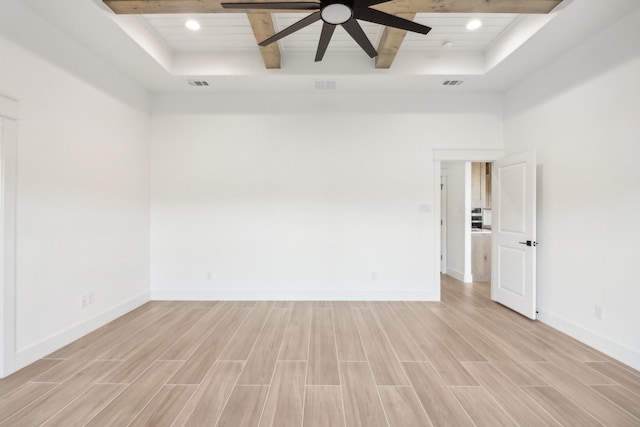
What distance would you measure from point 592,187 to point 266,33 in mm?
3689

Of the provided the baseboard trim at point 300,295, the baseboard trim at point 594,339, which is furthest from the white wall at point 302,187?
the baseboard trim at point 594,339

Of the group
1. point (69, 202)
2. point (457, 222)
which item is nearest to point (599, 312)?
point (457, 222)

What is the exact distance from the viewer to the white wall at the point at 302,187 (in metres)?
4.16

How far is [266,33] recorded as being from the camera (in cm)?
287

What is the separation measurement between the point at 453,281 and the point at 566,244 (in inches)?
91.3

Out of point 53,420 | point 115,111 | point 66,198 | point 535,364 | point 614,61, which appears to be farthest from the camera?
point 115,111

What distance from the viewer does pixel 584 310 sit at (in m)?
2.88

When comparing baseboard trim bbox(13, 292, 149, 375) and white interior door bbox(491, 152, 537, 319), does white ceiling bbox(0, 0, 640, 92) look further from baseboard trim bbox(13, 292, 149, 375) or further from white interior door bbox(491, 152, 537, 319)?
baseboard trim bbox(13, 292, 149, 375)

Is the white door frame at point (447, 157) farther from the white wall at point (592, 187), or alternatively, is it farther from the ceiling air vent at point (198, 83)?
the ceiling air vent at point (198, 83)

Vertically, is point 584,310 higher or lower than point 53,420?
higher

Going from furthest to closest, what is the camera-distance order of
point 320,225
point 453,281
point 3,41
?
point 453,281 < point 320,225 < point 3,41

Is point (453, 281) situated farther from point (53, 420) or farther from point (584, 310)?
point (53, 420)

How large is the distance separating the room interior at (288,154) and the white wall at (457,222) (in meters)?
1.09

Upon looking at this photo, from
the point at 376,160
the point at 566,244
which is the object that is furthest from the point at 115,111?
the point at 566,244
